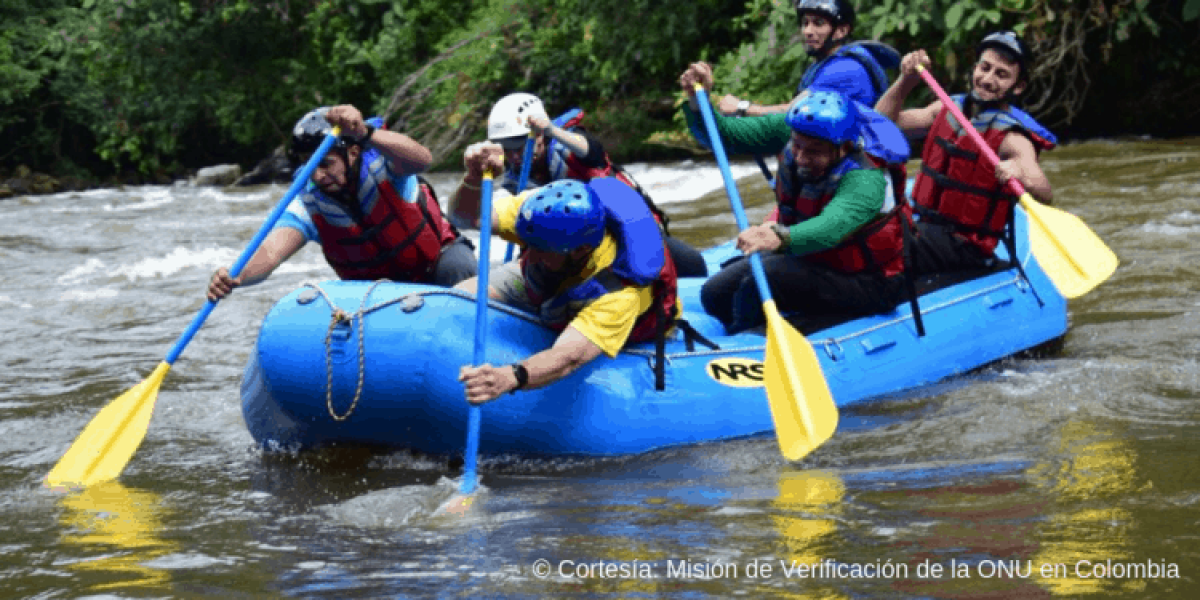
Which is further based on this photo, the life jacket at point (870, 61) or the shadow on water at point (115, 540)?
the life jacket at point (870, 61)

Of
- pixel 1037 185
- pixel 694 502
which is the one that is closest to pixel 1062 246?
pixel 1037 185

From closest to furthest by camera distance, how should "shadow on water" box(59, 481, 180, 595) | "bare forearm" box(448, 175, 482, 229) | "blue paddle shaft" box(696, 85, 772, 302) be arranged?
"shadow on water" box(59, 481, 180, 595)
"bare forearm" box(448, 175, 482, 229)
"blue paddle shaft" box(696, 85, 772, 302)

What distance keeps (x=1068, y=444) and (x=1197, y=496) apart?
651mm

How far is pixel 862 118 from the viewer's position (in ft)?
15.3

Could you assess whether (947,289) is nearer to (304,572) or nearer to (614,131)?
(304,572)

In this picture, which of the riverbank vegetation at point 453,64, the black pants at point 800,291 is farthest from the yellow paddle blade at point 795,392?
the riverbank vegetation at point 453,64

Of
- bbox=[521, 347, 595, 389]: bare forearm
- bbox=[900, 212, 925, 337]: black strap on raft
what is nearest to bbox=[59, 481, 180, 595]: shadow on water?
bbox=[521, 347, 595, 389]: bare forearm

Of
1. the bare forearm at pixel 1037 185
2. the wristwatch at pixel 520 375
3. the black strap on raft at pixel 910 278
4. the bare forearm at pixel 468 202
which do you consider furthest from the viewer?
the bare forearm at pixel 1037 185

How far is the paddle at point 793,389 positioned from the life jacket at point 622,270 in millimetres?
343

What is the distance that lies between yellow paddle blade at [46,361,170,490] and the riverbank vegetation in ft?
21.5

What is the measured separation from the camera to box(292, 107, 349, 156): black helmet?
4.56 metres

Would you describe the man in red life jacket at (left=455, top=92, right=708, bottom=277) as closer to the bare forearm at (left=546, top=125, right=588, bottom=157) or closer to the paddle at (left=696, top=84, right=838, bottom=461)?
the bare forearm at (left=546, top=125, right=588, bottom=157)

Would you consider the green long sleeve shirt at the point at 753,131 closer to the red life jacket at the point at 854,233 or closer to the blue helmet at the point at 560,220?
the red life jacket at the point at 854,233

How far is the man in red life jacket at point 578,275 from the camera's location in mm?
3760
